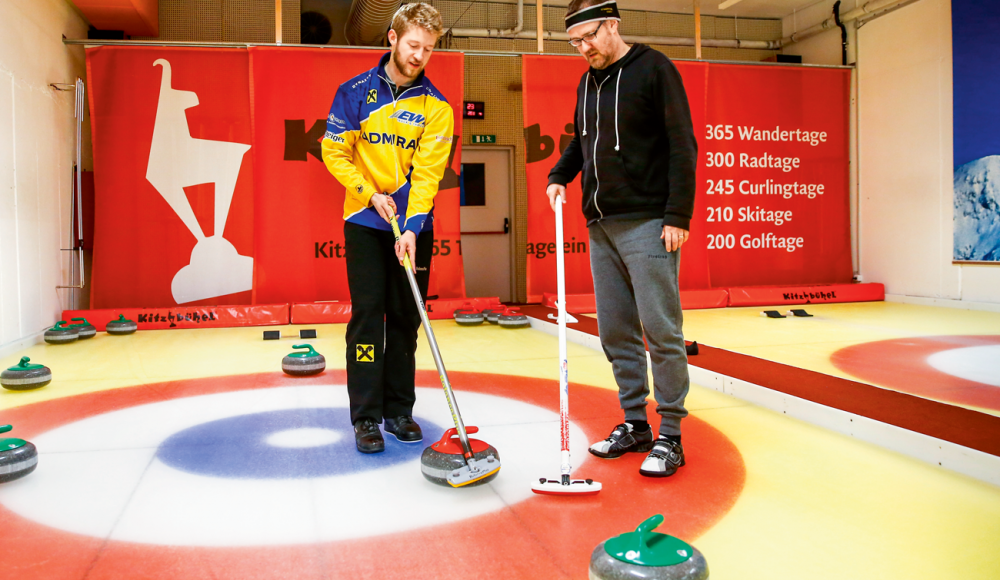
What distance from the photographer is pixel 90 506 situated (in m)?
1.86

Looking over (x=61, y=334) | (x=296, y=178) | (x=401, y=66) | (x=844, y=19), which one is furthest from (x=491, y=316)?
(x=844, y=19)

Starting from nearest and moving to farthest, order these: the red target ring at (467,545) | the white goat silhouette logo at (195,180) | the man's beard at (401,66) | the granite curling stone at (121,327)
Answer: the red target ring at (467,545), the man's beard at (401,66), the granite curling stone at (121,327), the white goat silhouette logo at (195,180)

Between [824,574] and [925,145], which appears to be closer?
[824,574]

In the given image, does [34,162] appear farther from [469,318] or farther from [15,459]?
[15,459]

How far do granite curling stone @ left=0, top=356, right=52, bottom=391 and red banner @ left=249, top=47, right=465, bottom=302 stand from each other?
10.6 feet

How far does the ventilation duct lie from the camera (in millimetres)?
6727

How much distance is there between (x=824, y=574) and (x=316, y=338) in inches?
173

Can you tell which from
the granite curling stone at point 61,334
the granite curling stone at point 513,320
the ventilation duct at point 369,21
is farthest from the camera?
the ventilation duct at point 369,21

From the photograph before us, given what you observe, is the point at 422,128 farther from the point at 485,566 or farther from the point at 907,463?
the point at 907,463

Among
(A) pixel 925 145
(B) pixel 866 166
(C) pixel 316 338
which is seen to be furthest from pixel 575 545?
(B) pixel 866 166

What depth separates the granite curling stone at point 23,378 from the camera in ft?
10.8

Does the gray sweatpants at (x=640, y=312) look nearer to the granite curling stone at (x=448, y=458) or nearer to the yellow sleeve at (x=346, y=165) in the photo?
the granite curling stone at (x=448, y=458)

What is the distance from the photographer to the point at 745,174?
7875 mm

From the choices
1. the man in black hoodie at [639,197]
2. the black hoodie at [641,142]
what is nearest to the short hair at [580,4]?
the man in black hoodie at [639,197]
